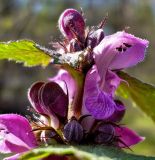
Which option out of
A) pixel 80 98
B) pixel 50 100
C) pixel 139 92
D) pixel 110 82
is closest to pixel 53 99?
pixel 50 100

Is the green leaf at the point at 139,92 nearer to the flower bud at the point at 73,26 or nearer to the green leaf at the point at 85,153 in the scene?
the flower bud at the point at 73,26

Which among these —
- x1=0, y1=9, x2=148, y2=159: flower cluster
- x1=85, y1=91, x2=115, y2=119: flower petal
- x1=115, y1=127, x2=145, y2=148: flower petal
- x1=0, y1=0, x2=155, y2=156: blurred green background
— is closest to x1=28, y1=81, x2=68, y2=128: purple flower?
x1=0, y1=9, x2=148, y2=159: flower cluster

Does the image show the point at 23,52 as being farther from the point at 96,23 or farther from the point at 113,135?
the point at 96,23

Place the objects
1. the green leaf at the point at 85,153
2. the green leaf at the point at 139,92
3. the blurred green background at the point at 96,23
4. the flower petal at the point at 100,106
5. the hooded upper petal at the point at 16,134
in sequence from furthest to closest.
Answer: the blurred green background at the point at 96,23 < the green leaf at the point at 139,92 < the hooded upper petal at the point at 16,134 < the flower petal at the point at 100,106 < the green leaf at the point at 85,153

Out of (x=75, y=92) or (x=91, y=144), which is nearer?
(x=91, y=144)

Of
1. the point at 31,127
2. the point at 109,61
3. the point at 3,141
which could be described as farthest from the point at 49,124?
the point at 109,61

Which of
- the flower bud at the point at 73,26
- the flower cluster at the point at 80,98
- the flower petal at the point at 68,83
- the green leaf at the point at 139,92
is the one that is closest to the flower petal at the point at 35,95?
the flower cluster at the point at 80,98

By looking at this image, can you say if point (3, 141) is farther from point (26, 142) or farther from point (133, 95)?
point (133, 95)
